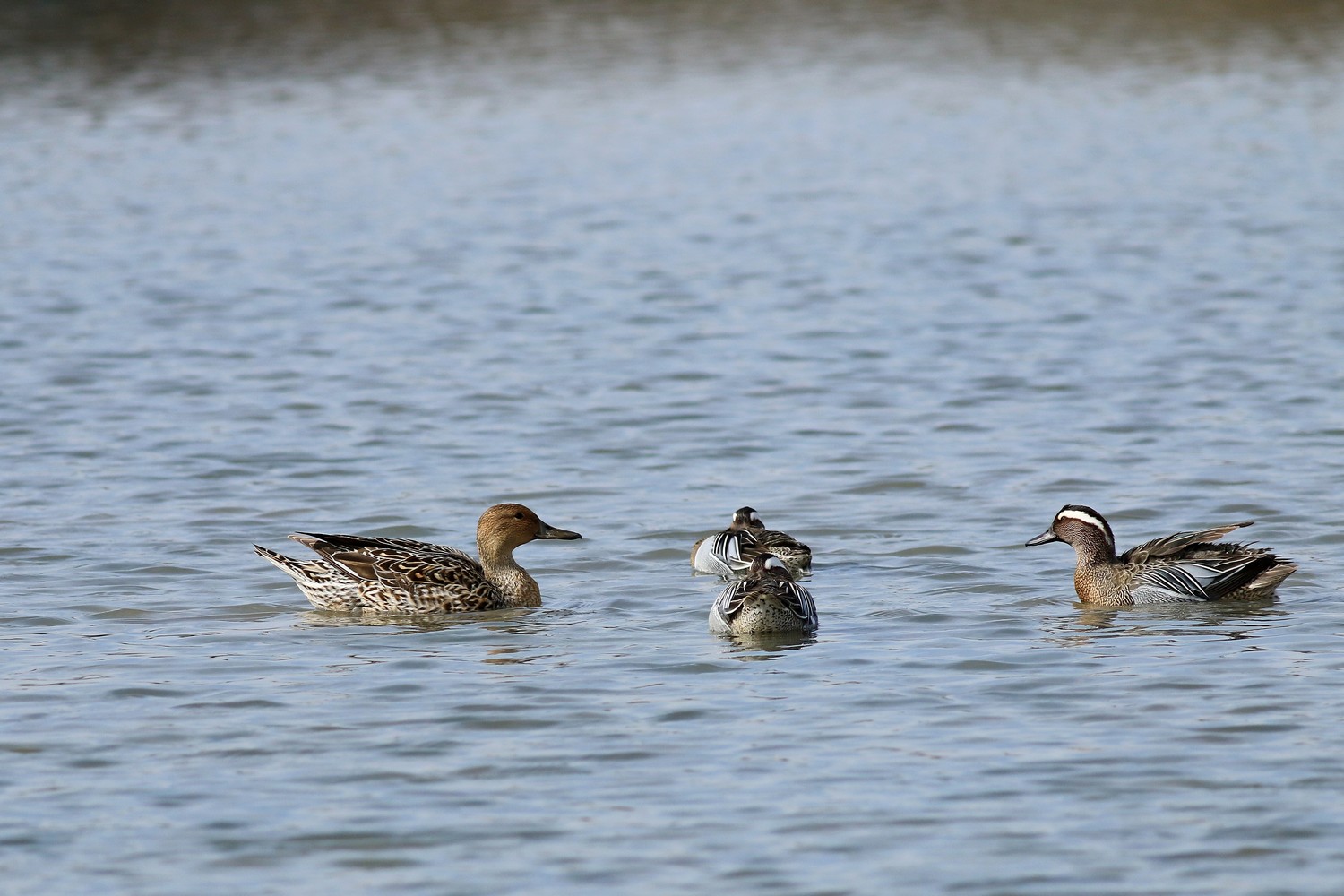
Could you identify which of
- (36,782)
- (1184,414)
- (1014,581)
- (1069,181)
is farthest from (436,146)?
(36,782)

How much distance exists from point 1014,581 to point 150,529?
533 centimetres

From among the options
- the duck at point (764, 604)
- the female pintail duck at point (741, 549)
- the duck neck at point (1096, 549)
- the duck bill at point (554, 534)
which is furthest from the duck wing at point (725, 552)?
the duck neck at point (1096, 549)

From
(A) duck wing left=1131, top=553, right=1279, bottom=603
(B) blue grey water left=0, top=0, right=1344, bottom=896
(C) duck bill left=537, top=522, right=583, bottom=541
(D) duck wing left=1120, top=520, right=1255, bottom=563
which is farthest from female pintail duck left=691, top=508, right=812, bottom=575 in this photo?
(A) duck wing left=1131, top=553, right=1279, bottom=603

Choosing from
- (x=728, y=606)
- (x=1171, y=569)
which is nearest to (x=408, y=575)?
(x=728, y=606)

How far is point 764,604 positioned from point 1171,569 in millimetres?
2341

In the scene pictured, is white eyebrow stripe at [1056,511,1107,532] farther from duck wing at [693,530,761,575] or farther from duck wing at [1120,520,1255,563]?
duck wing at [693,530,761,575]

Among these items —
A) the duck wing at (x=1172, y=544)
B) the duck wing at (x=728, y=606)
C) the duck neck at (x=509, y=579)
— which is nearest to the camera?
the duck wing at (x=728, y=606)

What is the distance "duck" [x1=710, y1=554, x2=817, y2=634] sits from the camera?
9938 mm

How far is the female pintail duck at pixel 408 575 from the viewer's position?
10984mm

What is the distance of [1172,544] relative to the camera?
10938 mm

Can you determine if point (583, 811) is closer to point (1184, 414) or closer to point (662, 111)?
point (1184, 414)

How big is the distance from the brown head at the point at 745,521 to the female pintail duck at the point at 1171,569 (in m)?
1.90

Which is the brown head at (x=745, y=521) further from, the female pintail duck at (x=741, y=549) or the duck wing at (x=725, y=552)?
the duck wing at (x=725, y=552)

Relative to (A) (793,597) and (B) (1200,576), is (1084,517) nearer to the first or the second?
(B) (1200,576)
